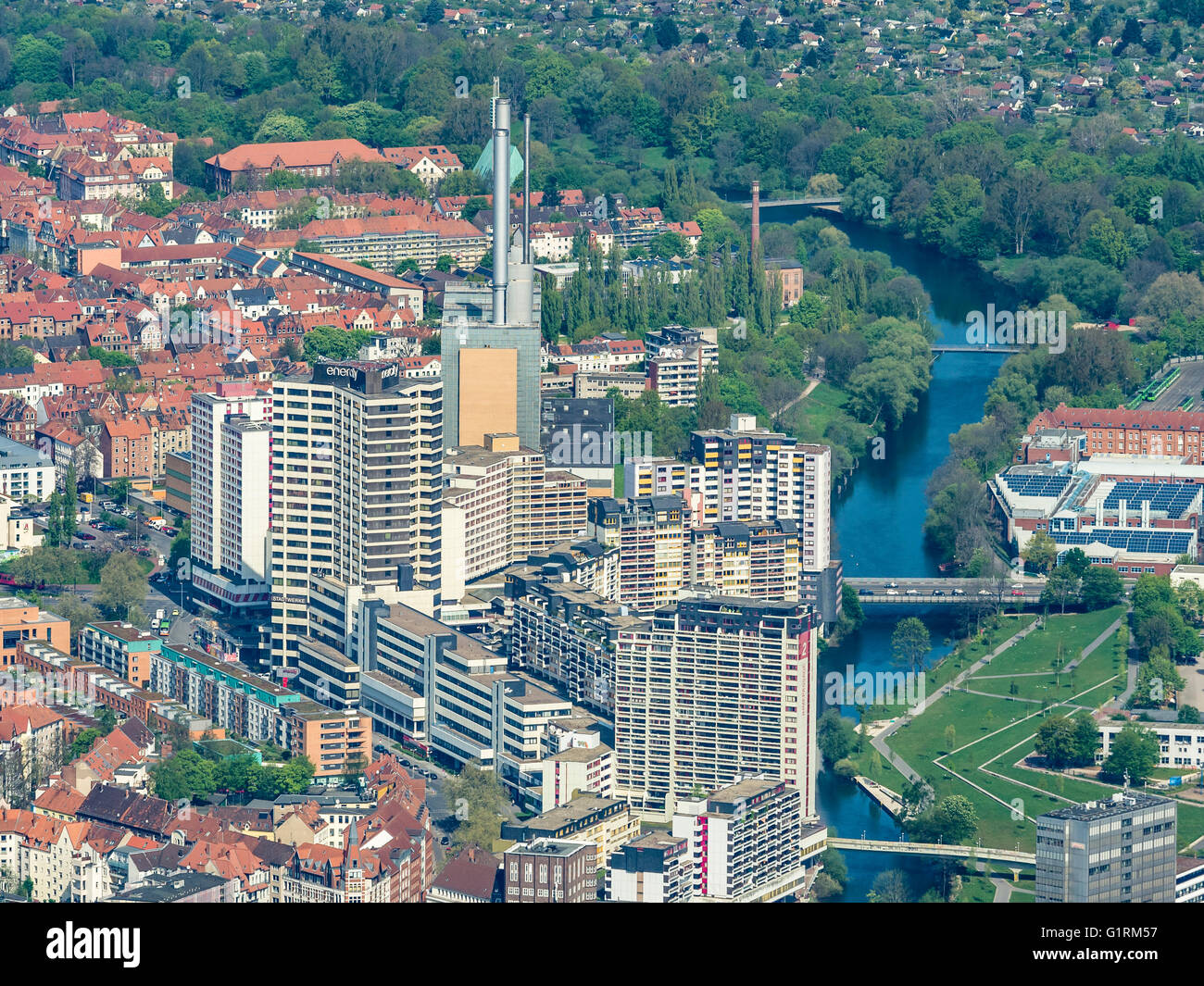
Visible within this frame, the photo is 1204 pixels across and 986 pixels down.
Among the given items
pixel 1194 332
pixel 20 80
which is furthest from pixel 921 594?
pixel 20 80

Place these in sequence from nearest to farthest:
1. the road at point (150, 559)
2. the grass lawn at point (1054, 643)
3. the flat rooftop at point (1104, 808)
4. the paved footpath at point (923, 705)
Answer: the flat rooftop at point (1104, 808) < the paved footpath at point (923, 705) < the grass lawn at point (1054, 643) < the road at point (150, 559)

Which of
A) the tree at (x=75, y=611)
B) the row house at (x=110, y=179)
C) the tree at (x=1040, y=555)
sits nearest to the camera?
the tree at (x=75, y=611)

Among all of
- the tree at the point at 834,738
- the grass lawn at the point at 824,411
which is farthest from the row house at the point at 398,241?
the tree at the point at 834,738

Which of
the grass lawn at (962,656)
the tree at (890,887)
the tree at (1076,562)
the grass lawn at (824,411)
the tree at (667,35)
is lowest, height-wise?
the tree at (890,887)

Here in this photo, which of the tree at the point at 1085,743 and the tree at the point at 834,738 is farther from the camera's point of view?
the tree at the point at 834,738

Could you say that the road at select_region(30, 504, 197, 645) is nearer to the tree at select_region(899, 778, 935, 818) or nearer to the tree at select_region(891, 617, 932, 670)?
the tree at select_region(891, 617, 932, 670)

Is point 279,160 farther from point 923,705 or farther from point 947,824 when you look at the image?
point 947,824

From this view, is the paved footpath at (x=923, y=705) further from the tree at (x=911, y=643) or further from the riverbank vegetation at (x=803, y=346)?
the riverbank vegetation at (x=803, y=346)
